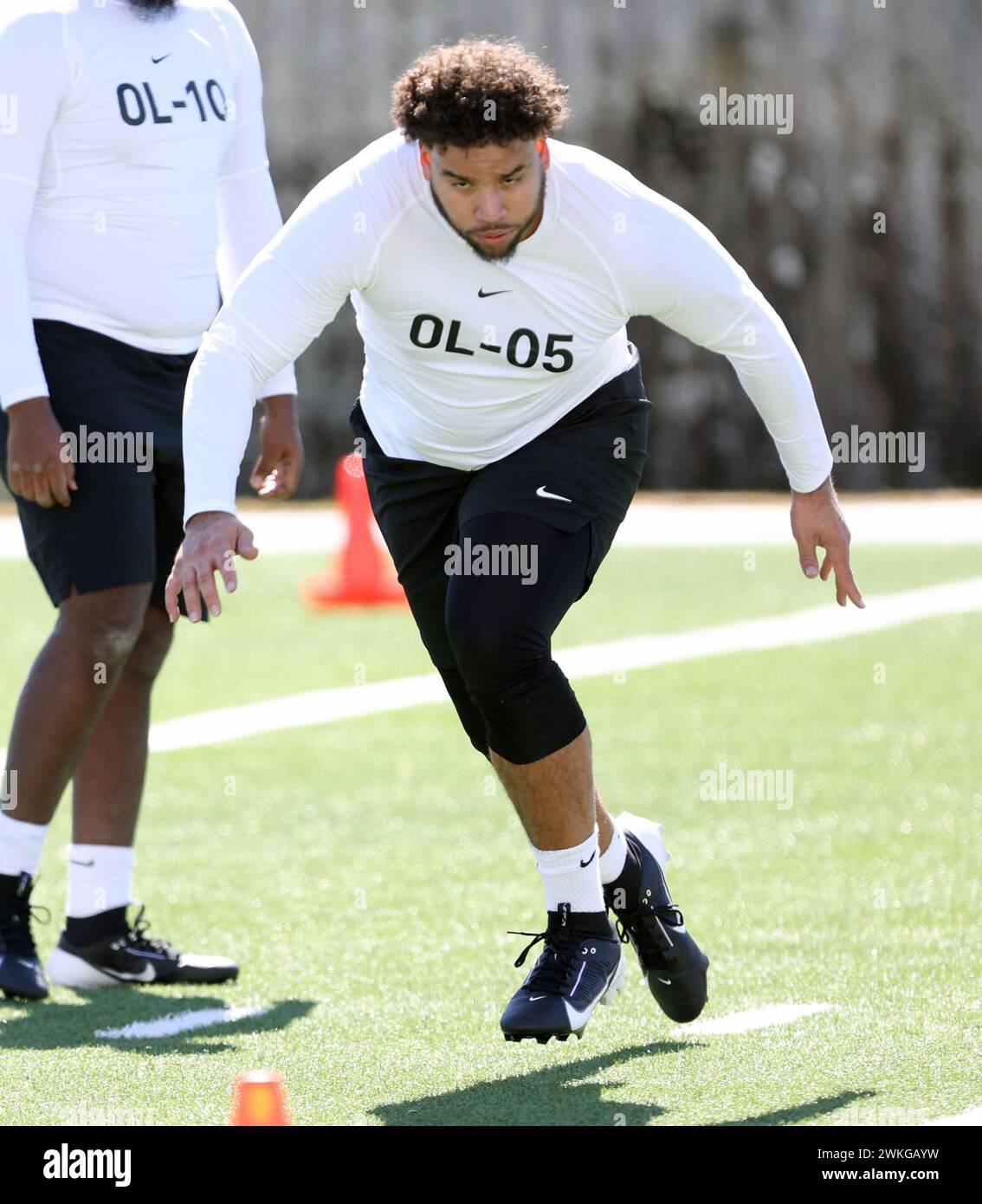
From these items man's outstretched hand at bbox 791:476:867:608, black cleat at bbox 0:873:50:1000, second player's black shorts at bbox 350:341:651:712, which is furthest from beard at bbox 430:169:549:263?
black cleat at bbox 0:873:50:1000

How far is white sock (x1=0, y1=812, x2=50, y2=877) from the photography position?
4.60 metres

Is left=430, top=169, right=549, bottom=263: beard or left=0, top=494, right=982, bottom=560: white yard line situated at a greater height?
left=0, top=494, right=982, bottom=560: white yard line

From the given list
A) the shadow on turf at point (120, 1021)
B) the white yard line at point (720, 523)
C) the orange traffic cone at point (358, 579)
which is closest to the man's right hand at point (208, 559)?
the shadow on turf at point (120, 1021)

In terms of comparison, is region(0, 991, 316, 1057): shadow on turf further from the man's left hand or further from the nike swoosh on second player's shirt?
the man's left hand

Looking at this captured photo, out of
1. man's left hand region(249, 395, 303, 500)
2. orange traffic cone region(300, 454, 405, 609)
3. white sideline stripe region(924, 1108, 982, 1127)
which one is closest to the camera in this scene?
white sideline stripe region(924, 1108, 982, 1127)

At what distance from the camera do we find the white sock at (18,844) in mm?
4598

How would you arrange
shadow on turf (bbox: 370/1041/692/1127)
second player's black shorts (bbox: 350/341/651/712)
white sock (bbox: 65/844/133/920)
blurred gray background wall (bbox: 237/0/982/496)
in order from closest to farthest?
shadow on turf (bbox: 370/1041/692/1127), second player's black shorts (bbox: 350/341/651/712), white sock (bbox: 65/844/133/920), blurred gray background wall (bbox: 237/0/982/496)

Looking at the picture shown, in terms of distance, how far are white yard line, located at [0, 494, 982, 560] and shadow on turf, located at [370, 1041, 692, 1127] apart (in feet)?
35.0

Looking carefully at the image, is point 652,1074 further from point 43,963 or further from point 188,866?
point 188,866

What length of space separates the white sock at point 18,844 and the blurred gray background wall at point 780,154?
530 inches

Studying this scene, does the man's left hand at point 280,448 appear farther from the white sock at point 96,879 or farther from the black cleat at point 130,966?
the black cleat at point 130,966

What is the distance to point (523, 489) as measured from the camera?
4.01 meters
